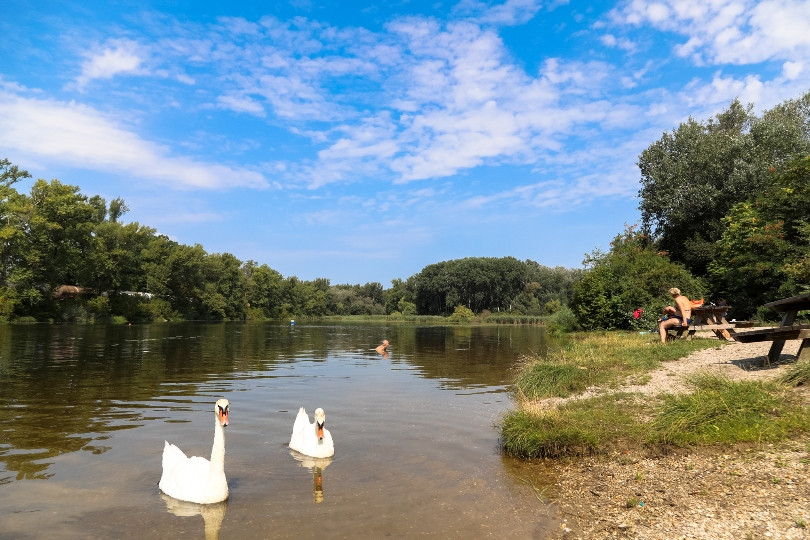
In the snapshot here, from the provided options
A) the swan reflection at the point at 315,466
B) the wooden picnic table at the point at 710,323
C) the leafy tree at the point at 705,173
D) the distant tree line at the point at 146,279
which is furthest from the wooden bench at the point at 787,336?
the distant tree line at the point at 146,279

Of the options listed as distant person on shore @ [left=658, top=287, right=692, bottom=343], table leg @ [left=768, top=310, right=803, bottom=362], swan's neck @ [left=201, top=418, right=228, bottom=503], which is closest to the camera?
swan's neck @ [left=201, top=418, right=228, bottom=503]

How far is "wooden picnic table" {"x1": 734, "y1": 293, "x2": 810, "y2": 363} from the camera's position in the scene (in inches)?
413

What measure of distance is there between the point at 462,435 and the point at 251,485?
444 cm

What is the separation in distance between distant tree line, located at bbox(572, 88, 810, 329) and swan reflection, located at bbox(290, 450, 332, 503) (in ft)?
91.0

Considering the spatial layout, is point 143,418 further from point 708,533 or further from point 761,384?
point 761,384

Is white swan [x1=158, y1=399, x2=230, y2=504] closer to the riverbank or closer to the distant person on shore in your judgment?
the riverbank

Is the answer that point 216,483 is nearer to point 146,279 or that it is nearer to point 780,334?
point 780,334

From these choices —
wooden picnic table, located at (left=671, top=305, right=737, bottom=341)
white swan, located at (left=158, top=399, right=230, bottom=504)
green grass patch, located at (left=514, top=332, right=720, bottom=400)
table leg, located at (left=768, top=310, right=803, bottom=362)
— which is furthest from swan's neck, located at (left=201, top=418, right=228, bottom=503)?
wooden picnic table, located at (left=671, top=305, right=737, bottom=341)

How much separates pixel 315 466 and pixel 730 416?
21.3 ft

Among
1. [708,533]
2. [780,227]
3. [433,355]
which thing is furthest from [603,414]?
[780,227]

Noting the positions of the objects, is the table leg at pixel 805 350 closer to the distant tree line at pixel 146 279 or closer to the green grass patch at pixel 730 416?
the green grass patch at pixel 730 416

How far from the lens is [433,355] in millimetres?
28047

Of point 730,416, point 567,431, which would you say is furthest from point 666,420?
point 567,431

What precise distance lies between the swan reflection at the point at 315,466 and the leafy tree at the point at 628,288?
2939cm
